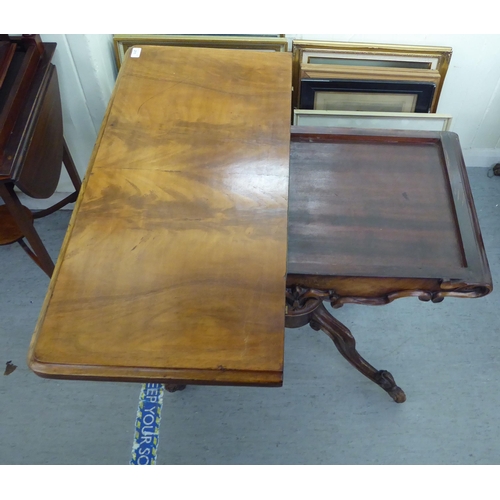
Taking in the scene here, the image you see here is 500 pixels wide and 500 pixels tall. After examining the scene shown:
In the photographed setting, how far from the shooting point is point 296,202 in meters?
1.13

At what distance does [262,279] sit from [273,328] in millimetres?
102

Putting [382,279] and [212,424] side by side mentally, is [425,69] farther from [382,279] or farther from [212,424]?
[212,424]

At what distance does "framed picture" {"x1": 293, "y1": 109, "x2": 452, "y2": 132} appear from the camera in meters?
1.71

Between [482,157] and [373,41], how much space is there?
80 centimetres

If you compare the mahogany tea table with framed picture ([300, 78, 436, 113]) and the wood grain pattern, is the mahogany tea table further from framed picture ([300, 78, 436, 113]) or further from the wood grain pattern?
framed picture ([300, 78, 436, 113])

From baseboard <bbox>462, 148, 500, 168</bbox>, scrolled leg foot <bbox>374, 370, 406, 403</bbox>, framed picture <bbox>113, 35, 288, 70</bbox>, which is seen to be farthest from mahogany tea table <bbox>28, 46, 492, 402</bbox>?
baseboard <bbox>462, 148, 500, 168</bbox>

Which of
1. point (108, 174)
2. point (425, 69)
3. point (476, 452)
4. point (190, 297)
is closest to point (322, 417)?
point (476, 452)

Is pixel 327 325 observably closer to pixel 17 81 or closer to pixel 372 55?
pixel 372 55

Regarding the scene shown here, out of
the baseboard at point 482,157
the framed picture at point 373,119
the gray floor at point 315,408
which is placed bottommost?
the gray floor at point 315,408

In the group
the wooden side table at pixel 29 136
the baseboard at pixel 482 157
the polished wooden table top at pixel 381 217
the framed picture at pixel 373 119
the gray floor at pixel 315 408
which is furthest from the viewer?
the baseboard at pixel 482 157

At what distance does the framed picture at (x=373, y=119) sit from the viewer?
171 cm

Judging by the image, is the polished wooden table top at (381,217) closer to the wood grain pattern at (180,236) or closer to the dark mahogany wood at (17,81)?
the wood grain pattern at (180,236)

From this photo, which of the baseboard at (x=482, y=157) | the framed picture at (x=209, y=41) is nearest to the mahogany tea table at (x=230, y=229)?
the framed picture at (x=209, y=41)

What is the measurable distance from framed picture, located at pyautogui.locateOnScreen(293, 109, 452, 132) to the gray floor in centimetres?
68
